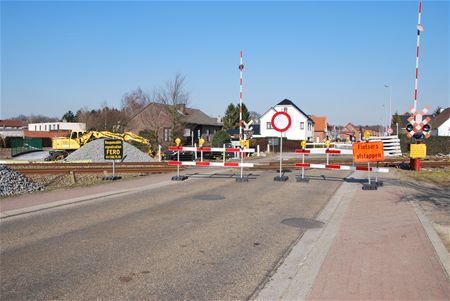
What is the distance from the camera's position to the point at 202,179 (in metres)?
15.1

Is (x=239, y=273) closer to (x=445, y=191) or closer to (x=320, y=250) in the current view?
(x=320, y=250)

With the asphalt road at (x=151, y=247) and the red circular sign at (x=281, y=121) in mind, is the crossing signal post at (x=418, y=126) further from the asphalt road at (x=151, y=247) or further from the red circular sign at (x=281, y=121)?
the asphalt road at (x=151, y=247)

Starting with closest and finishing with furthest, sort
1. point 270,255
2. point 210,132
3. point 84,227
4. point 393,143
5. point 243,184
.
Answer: point 270,255 → point 84,227 → point 243,184 → point 393,143 → point 210,132

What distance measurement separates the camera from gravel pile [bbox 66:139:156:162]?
1192 inches

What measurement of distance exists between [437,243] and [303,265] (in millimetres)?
2318

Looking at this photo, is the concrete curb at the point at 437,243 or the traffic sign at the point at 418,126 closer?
the concrete curb at the point at 437,243

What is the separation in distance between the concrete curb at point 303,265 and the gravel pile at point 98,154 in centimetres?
2308

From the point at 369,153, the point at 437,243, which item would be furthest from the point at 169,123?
the point at 437,243

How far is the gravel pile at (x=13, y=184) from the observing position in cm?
1221

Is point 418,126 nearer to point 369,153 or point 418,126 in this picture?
point 418,126

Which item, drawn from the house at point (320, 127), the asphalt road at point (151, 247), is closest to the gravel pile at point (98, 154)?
the asphalt road at point (151, 247)

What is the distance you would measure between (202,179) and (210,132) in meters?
58.3

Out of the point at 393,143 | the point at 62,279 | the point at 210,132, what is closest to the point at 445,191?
the point at 62,279

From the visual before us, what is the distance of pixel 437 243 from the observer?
20.3ft
